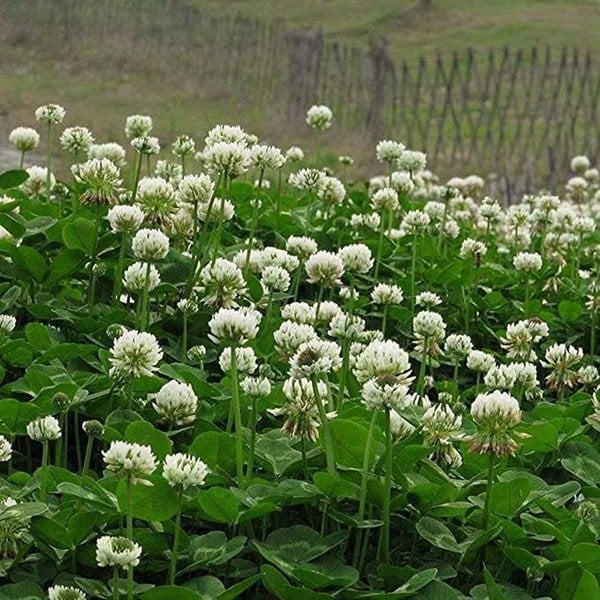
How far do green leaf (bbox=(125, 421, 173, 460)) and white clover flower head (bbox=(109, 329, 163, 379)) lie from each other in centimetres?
16

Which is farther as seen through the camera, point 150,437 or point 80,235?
point 80,235

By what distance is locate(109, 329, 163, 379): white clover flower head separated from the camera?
2.57m

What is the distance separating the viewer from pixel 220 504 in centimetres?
229

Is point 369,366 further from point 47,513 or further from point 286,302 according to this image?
point 286,302

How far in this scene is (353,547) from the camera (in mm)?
2512

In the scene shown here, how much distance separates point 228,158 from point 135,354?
2.67 feet

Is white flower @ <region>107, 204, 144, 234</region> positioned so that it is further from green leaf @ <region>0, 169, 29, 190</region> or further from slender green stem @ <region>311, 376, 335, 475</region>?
green leaf @ <region>0, 169, 29, 190</region>

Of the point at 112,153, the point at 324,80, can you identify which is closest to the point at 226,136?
the point at 112,153

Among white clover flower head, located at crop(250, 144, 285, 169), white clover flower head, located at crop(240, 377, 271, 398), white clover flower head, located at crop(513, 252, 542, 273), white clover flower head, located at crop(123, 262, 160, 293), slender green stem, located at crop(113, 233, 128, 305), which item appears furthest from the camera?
white clover flower head, located at crop(513, 252, 542, 273)

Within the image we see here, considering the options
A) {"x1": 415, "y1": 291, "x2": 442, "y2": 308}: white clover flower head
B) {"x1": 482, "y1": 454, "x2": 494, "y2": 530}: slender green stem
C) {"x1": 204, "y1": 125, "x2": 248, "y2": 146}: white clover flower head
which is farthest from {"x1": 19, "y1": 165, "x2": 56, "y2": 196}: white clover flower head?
{"x1": 482, "y1": 454, "x2": 494, "y2": 530}: slender green stem

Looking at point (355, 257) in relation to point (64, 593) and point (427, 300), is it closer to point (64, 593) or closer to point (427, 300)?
point (427, 300)

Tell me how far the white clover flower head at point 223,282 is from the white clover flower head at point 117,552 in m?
1.09

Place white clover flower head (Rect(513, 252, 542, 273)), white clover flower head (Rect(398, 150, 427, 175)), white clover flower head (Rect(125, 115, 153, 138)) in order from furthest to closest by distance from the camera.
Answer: white clover flower head (Rect(398, 150, 427, 175)) < white clover flower head (Rect(513, 252, 542, 273)) < white clover flower head (Rect(125, 115, 153, 138))

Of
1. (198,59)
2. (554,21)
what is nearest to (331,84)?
(198,59)
